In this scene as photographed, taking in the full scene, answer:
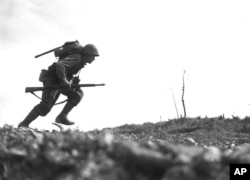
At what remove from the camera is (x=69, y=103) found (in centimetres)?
946

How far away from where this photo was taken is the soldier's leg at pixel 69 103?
30.7 ft

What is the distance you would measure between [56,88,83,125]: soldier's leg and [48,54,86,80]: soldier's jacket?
390mm

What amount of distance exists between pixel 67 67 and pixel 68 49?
0.47 metres

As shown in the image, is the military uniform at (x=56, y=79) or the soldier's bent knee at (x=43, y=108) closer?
the military uniform at (x=56, y=79)

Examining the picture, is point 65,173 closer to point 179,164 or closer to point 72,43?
point 179,164

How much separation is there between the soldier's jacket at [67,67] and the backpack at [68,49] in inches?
7.2

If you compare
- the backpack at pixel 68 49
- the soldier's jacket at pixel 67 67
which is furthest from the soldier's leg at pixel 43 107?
the backpack at pixel 68 49

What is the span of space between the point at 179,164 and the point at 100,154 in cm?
38

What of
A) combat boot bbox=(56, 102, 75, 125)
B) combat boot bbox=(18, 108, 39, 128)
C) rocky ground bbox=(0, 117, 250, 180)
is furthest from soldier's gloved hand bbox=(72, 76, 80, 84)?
rocky ground bbox=(0, 117, 250, 180)

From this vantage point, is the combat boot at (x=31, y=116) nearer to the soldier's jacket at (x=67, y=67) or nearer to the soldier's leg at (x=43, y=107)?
the soldier's leg at (x=43, y=107)

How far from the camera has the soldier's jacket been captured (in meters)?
8.60

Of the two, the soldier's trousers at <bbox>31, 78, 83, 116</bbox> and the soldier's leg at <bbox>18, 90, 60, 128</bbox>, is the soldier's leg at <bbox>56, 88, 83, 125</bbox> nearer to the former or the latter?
the soldier's trousers at <bbox>31, 78, 83, 116</bbox>

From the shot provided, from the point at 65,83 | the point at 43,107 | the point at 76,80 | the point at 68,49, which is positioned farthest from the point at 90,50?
the point at 43,107

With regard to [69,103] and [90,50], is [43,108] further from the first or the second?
[90,50]
